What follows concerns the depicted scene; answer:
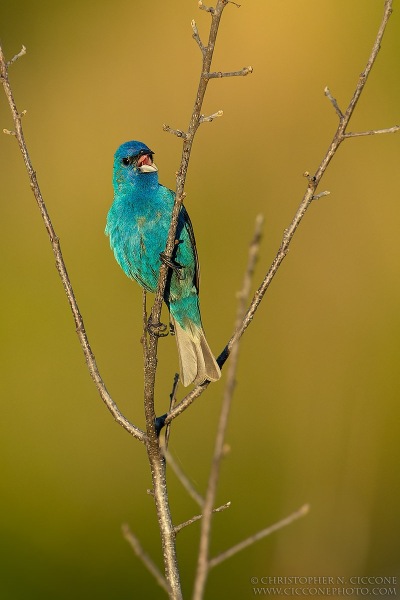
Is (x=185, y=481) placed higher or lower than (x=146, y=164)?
lower

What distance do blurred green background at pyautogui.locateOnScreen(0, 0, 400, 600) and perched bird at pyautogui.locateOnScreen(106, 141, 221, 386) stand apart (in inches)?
64.5

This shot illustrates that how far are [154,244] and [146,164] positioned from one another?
43 centimetres

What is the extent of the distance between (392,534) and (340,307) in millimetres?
1479

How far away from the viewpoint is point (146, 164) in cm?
374

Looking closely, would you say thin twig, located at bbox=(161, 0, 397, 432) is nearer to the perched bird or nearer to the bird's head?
the perched bird

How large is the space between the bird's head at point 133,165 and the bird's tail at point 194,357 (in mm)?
665

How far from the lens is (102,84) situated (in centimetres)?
581

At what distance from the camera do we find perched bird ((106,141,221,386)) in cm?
354

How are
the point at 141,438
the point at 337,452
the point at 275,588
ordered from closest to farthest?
1. the point at 141,438
2. the point at 275,588
3. the point at 337,452

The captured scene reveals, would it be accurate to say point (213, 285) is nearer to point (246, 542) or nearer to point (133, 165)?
point (133, 165)

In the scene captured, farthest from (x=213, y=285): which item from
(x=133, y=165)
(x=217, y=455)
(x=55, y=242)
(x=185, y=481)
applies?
(x=217, y=455)

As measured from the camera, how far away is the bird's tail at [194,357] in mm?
3332

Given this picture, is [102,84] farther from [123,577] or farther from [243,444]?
[123,577]

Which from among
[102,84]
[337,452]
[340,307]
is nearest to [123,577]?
[337,452]
